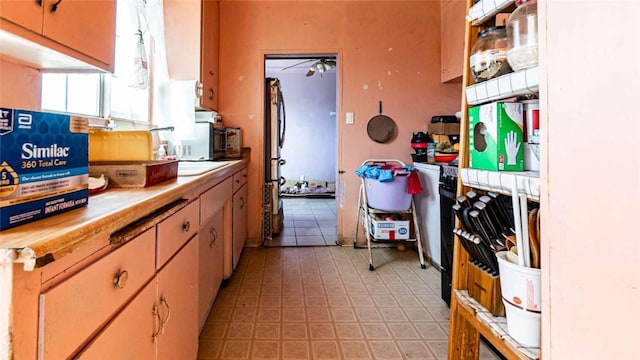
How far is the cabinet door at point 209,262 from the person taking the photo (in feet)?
5.27

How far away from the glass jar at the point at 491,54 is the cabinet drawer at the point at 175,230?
3.77ft

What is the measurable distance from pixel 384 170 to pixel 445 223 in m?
0.78

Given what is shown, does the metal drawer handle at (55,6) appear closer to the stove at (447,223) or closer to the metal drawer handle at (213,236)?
the metal drawer handle at (213,236)

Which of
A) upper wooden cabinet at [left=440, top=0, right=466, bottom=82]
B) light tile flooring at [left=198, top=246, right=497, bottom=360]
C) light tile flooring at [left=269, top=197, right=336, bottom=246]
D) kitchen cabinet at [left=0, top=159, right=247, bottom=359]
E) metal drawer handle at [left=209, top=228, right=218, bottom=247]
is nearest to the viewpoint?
kitchen cabinet at [left=0, top=159, right=247, bottom=359]

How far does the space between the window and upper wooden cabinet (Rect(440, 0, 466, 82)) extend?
8.39 feet

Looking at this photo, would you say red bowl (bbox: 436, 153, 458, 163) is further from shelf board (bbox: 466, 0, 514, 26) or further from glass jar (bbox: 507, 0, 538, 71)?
glass jar (bbox: 507, 0, 538, 71)

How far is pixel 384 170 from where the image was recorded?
2670 millimetres

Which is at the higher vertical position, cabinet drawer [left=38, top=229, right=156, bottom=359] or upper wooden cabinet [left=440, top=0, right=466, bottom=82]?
upper wooden cabinet [left=440, top=0, right=466, bottom=82]

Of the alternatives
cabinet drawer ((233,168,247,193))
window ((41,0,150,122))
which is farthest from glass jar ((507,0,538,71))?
cabinet drawer ((233,168,247,193))

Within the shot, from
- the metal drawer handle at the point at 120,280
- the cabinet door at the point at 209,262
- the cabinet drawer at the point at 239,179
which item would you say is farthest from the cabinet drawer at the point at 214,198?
the metal drawer handle at the point at 120,280

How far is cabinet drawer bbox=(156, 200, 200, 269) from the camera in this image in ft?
3.01

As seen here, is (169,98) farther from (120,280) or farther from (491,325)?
(491,325)

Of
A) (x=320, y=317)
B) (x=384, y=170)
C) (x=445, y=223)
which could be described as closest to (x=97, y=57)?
(x=320, y=317)

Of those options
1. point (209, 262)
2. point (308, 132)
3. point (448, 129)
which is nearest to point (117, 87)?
point (209, 262)
